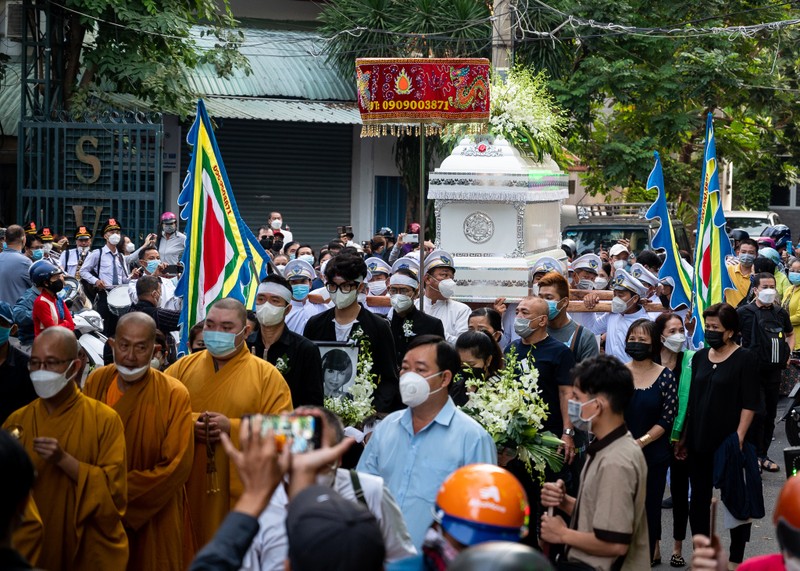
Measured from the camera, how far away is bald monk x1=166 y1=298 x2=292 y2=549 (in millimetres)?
6227

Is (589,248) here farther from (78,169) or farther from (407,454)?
(407,454)

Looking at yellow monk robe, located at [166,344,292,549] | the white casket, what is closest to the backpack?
the white casket

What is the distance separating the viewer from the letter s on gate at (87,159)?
64.4ft

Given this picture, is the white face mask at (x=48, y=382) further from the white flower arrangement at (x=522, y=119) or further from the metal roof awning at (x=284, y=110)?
the metal roof awning at (x=284, y=110)

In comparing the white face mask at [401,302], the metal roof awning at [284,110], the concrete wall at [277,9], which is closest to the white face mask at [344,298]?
the white face mask at [401,302]

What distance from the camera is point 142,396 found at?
594cm

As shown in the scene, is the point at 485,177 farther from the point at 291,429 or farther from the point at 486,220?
the point at 291,429

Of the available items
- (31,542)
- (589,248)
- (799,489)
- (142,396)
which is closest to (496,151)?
(589,248)

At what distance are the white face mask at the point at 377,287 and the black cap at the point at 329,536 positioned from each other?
8230 mm

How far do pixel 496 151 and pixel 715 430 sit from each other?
6268mm

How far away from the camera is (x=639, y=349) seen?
7.84 meters

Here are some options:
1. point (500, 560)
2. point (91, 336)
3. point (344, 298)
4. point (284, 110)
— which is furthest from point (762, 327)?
point (284, 110)

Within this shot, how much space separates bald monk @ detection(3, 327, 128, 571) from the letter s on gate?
14627mm

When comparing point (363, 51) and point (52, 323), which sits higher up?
point (363, 51)
